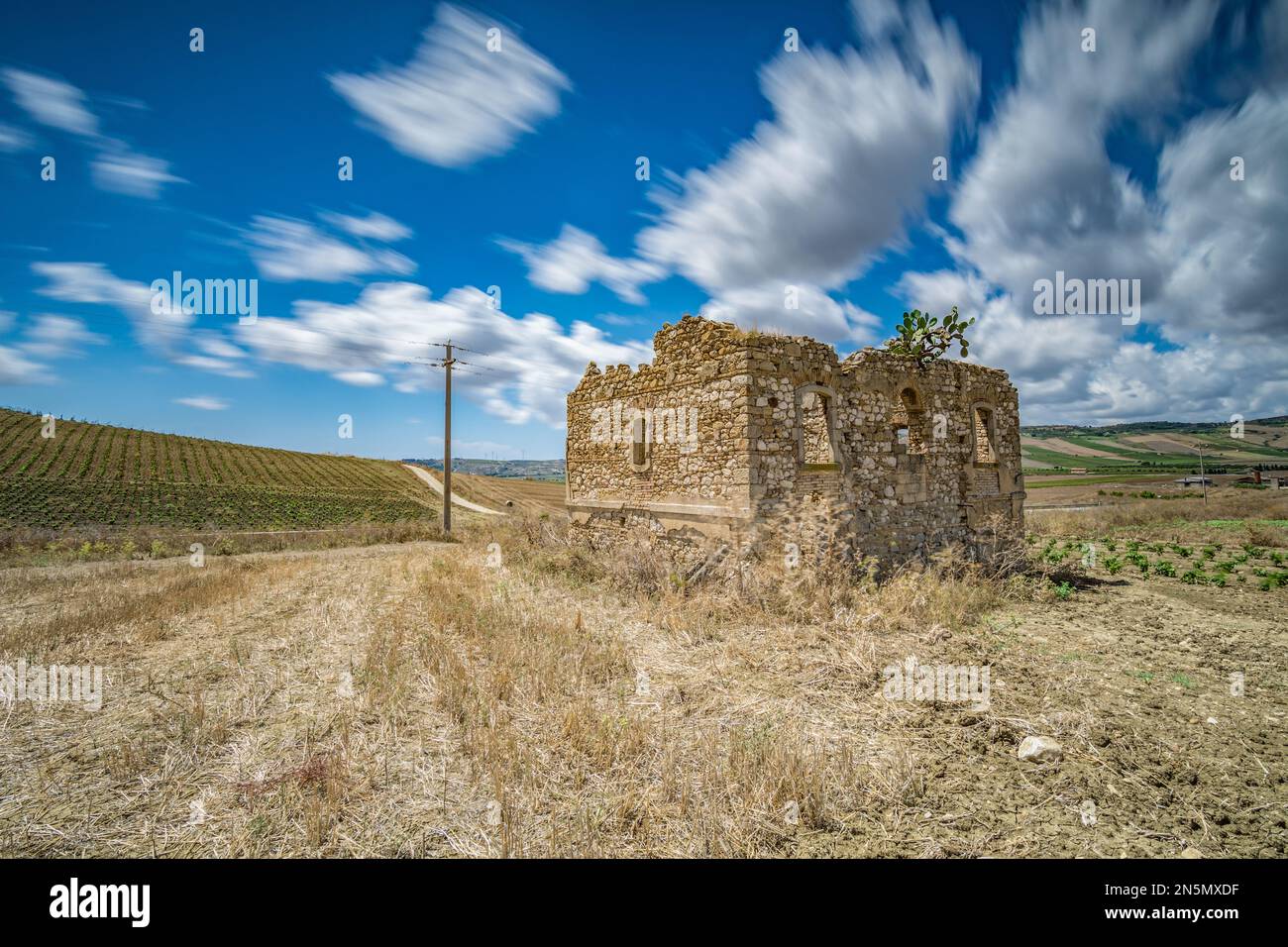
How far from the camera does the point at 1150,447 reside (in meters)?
105

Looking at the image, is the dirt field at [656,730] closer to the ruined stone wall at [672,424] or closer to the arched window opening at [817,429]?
the ruined stone wall at [672,424]

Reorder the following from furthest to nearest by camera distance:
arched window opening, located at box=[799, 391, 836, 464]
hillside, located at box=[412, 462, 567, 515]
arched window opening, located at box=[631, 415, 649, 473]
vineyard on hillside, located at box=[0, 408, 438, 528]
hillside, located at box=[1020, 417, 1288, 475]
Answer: hillside, located at box=[1020, 417, 1288, 475], hillside, located at box=[412, 462, 567, 515], vineyard on hillside, located at box=[0, 408, 438, 528], arched window opening, located at box=[631, 415, 649, 473], arched window opening, located at box=[799, 391, 836, 464]

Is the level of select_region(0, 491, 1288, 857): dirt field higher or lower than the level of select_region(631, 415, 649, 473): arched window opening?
lower

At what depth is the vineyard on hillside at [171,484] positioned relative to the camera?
92.5ft

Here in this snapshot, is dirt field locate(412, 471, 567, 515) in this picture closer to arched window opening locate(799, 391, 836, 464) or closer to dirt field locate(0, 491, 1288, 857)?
arched window opening locate(799, 391, 836, 464)

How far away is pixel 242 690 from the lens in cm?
588

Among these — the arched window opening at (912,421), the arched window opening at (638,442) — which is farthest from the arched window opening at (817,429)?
the arched window opening at (638,442)

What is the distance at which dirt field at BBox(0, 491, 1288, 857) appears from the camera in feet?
11.3

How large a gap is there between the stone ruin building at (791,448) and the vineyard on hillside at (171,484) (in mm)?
23121

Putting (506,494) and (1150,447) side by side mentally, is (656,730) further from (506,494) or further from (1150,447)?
(1150,447)

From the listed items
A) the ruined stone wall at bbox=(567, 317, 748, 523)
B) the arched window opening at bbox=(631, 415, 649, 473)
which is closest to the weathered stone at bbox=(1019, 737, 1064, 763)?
the ruined stone wall at bbox=(567, 317, 748, 523)

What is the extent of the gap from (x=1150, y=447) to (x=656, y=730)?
473 ft

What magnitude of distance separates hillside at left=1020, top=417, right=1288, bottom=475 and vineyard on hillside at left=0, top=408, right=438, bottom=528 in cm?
9510

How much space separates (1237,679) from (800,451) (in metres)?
6.48
